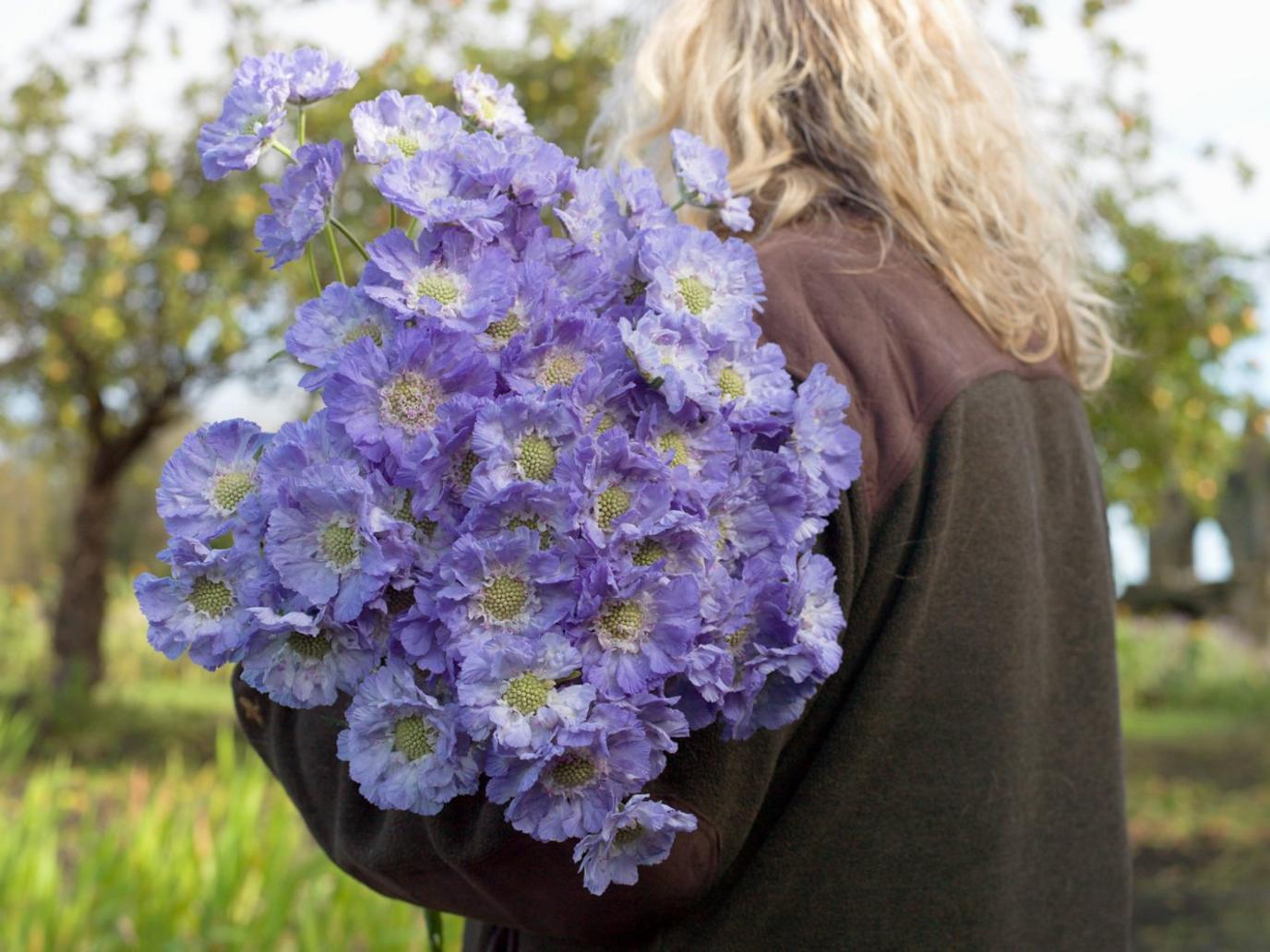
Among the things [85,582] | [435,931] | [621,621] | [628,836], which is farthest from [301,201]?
[85,582]

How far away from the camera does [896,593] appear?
1258mm

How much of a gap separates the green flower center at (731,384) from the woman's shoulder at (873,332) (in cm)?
20

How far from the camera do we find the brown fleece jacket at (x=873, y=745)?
3.73ft

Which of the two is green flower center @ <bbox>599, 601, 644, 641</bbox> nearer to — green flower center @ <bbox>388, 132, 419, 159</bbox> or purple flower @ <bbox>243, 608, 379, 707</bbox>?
purple flower @ <bbox>243, 608, 379, 707</bbox>

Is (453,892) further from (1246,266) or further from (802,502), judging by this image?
(1246,266)

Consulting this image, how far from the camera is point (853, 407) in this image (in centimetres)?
123

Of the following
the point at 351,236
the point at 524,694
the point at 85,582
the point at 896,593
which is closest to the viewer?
the point at 524,694

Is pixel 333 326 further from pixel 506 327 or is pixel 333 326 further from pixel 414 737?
pixel 414 737

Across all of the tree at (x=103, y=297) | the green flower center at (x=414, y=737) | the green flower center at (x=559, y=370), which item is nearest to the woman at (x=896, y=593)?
the green flower center at (x=414, y=737)

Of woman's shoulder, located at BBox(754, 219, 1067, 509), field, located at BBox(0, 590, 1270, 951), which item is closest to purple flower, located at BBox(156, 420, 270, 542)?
woman's shoulder, located at BBox(754, 219, 1067, 509)

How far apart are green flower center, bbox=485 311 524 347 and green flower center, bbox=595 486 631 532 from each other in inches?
5.3

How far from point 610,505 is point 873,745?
1.66 feet

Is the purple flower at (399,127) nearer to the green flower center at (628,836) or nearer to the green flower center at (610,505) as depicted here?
the green flower center at (610,505)

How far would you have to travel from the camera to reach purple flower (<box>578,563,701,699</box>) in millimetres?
894
